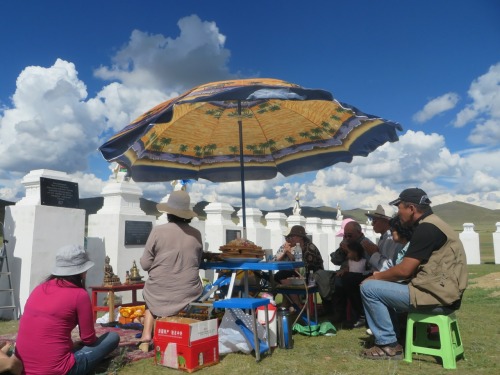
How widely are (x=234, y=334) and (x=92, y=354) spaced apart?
1.38 metres

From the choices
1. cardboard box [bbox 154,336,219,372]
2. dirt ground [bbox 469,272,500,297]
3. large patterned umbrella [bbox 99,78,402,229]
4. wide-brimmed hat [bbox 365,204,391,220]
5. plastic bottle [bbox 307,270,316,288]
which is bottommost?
dirt ground [bbox 469,272,500,297]

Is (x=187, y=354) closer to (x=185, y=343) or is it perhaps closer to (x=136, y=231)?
(x=185, y=343)

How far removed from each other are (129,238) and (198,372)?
4.26 m

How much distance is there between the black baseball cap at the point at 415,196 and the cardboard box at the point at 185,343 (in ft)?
6.85

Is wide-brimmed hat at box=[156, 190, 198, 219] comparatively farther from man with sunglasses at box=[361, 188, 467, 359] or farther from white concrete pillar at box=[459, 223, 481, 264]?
white concrete pillar at box=[459, 223, 481, 264]

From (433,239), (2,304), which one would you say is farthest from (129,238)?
(433,239)

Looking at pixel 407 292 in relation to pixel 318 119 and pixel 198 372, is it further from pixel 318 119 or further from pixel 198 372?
pixel 318 119

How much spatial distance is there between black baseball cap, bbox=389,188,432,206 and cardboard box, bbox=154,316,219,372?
6.85 feet

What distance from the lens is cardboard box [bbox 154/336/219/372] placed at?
3643 millimetres

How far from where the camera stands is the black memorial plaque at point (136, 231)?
7512 millimetres

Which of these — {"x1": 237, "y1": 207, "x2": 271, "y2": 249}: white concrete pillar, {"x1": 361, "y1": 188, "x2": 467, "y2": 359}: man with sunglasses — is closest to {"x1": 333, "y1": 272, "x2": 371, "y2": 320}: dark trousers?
{"x1": 361, "y1": 188, "x2": 467, "y2": 359}: man with sunglasses

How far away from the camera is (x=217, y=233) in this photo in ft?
32.1

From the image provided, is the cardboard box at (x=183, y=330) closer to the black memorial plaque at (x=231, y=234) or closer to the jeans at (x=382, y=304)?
the jeans at (x=382, y=304)

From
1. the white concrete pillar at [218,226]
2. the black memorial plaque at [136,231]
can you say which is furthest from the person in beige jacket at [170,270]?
the white concrete pillar at [218,226]
